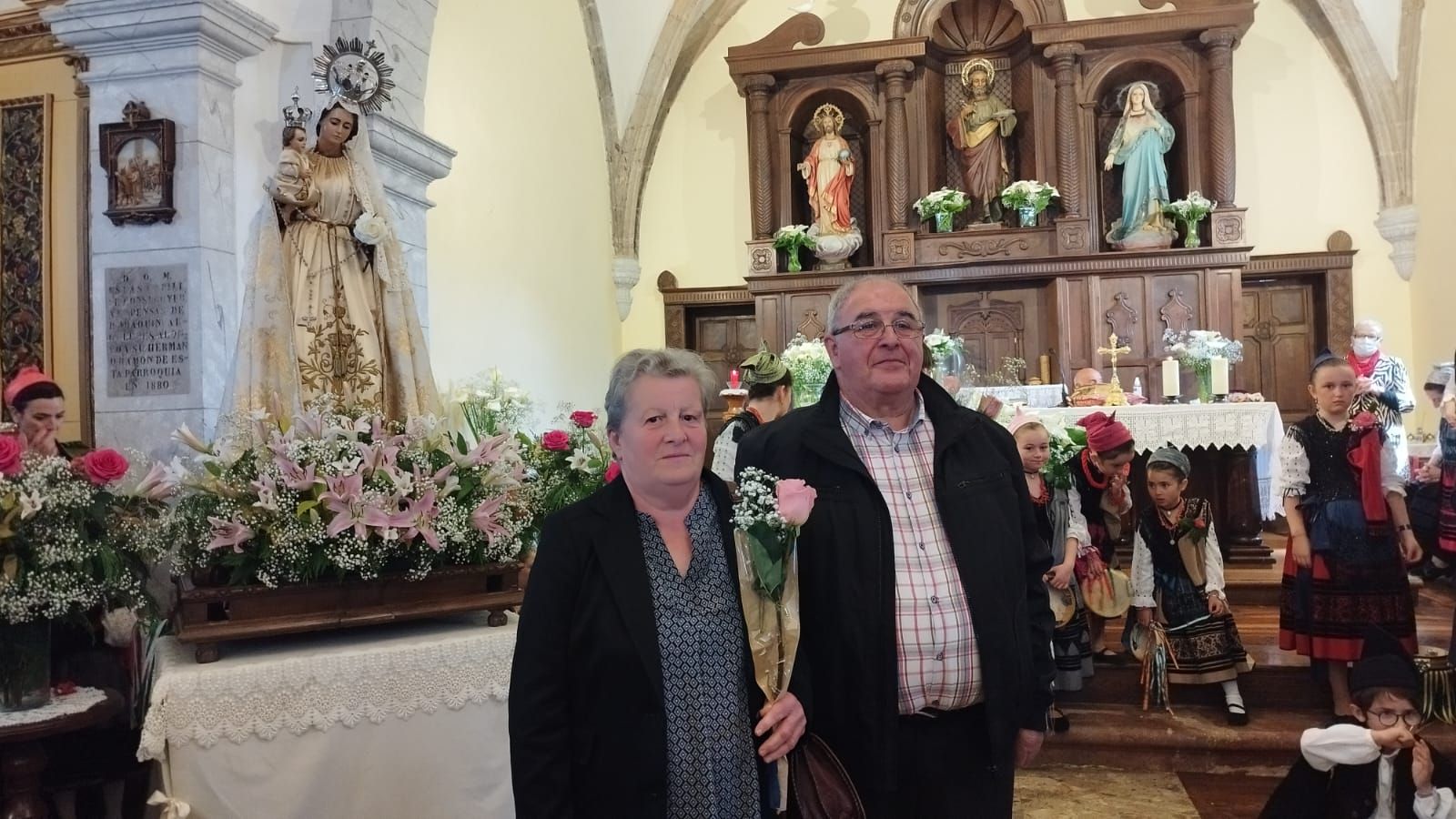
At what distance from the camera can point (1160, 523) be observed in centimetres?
462

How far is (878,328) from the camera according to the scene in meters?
2.37

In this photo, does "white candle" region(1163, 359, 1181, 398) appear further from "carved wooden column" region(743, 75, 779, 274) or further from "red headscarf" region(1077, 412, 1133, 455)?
"carved wooden column" region(743, 75, 779, 274)

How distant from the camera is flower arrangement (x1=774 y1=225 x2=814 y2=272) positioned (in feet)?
31.3

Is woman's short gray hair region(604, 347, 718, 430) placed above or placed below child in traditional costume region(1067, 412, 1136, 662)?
above

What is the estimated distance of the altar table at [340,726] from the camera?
2.71m

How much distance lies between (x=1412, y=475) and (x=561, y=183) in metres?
6.98

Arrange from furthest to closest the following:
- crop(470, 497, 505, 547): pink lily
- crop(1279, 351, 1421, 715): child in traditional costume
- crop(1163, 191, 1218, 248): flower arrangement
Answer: crop(1163, 191, 1218, 248): flower arrangement → crop(1279, 351, 1421, 715): child in traditional costume → crop(470, 497, 505, 547): pink lily

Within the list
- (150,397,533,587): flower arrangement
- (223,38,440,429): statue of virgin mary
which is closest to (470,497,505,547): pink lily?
(150,397,533,587): flower arrangement

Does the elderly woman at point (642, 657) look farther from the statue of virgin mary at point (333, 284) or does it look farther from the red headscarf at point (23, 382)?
the red headscarf at point (23, 382)

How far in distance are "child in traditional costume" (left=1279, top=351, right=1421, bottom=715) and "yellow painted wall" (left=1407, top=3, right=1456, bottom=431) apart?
522 cm

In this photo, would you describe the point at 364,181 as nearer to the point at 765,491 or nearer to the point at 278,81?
the point at 278,81

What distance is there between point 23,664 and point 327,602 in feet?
2.46

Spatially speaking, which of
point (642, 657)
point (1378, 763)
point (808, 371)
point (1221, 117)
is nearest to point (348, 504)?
point (642, 657)

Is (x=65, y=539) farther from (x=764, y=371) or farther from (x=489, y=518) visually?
(x=764, y=371)
